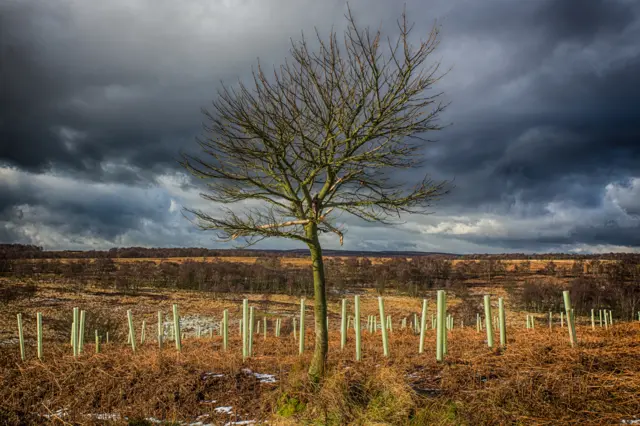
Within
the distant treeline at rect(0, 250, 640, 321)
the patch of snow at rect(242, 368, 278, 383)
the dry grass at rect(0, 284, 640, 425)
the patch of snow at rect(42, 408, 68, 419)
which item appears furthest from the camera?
the distant treeline at rect(0, 250, 640, 321)

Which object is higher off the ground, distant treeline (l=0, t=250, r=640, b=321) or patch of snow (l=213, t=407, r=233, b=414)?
patch of snow (l=213, t=407, r=233, b=414)

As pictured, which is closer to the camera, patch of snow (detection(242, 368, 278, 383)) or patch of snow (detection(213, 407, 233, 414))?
patch of snow (detection(213, 407, 233, 414))

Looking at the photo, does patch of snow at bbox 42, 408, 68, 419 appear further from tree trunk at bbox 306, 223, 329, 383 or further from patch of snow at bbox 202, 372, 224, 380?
tree trunk at bbox 306, 223, 329, 383

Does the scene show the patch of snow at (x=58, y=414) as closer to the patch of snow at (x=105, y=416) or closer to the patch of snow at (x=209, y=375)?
the patch of snow at (x=105, y=416)

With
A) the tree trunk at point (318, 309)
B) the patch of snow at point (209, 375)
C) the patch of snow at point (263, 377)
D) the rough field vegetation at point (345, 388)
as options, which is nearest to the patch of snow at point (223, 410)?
the rough field vegetation at point (345, 388)

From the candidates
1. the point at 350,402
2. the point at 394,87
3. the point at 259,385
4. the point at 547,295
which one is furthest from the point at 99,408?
the point at 547,295

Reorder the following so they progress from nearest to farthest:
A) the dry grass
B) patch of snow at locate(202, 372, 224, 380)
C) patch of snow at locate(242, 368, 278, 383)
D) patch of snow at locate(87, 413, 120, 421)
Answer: the dry grass, patch of snow at locate(87, 413, 120, 421), patch of snow at locate(242, 368, 278, 383), patch of snow at locate(202, 372, 224, 380)

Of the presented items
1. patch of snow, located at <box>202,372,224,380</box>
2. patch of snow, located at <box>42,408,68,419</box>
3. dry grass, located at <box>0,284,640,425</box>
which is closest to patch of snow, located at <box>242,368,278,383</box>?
dry grass, located at <box>0,284,640,425</box>

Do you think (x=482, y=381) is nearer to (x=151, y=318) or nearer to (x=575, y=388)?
(x=575, y=388)

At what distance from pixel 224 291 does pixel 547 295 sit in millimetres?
58323

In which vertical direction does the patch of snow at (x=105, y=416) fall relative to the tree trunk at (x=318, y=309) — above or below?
below

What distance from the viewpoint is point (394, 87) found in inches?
278

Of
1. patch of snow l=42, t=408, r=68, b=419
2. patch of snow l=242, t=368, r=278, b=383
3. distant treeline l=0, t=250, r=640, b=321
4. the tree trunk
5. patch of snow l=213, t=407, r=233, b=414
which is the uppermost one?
the tree trunk

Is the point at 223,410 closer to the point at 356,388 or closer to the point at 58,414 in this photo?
the point at 356,388
